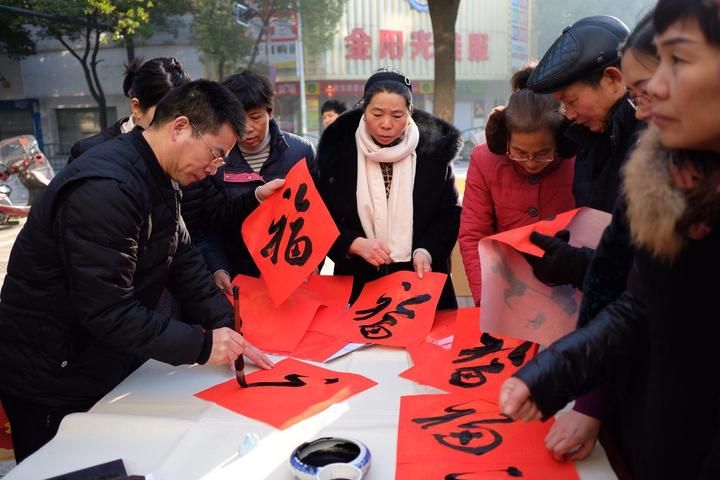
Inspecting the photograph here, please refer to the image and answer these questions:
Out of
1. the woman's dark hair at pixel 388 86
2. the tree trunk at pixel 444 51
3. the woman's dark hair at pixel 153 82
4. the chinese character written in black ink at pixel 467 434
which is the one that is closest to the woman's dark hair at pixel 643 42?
the chinese character written in black ink at pixel 467 434

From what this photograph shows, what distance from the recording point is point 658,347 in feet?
3.00

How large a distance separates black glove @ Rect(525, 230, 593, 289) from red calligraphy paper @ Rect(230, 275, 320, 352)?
0.75 metres

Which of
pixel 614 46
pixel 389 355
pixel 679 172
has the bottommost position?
pixel 389 355

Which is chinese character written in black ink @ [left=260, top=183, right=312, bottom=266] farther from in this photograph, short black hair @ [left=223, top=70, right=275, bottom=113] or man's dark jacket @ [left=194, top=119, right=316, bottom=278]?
short black hair @ [left=223, top=70, right=275, bottom=113]

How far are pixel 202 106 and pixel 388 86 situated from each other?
2.48 ft

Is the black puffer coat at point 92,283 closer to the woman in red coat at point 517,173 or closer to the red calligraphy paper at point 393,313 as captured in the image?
the red calligraphy paper at point 393,313

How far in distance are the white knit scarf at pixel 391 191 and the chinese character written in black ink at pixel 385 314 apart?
9.6 inches

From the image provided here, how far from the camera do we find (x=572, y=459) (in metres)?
1.13

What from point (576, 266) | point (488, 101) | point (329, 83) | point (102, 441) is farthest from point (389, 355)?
point (488, 101)

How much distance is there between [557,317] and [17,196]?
975 cm

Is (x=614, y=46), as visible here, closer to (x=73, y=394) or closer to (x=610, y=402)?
(x=610, y=402)

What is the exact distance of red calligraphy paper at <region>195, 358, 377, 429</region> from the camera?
53.1 inches

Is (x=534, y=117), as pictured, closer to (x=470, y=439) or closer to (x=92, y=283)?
(x=470, y=439)

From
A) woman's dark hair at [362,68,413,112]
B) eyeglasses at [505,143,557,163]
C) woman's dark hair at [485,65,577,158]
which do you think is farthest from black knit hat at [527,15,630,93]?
woman's dark hair at [362,68,413,112]
